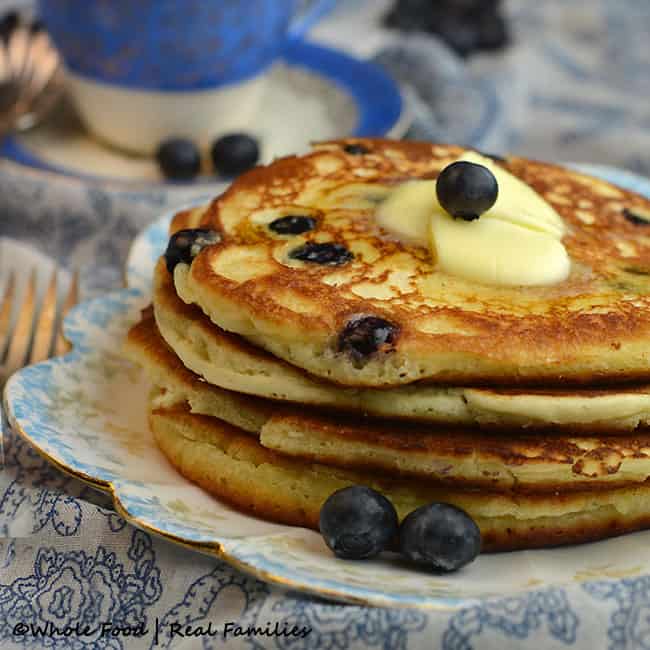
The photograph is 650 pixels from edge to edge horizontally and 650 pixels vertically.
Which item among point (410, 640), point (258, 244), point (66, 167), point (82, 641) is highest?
point (258, 244)

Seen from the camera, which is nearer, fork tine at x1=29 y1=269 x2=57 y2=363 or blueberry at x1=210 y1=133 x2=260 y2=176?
fork tine at x1=29 y1=269 x2=57 y2=363

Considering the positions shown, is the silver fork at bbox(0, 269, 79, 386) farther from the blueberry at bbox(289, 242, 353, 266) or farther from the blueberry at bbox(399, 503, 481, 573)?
the blueberry at bbox(399, 503, 481, 573)

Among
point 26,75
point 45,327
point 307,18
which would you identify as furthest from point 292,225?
point 307,18

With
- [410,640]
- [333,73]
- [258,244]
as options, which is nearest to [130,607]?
[410,640]

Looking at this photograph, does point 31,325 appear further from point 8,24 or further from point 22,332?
point 8,24

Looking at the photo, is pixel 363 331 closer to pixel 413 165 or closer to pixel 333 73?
pixel 413 165

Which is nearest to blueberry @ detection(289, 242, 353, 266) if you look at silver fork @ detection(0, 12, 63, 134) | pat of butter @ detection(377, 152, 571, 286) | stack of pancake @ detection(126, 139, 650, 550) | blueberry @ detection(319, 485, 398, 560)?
stack of pancake @ detection(126, 139, 650, 550)
